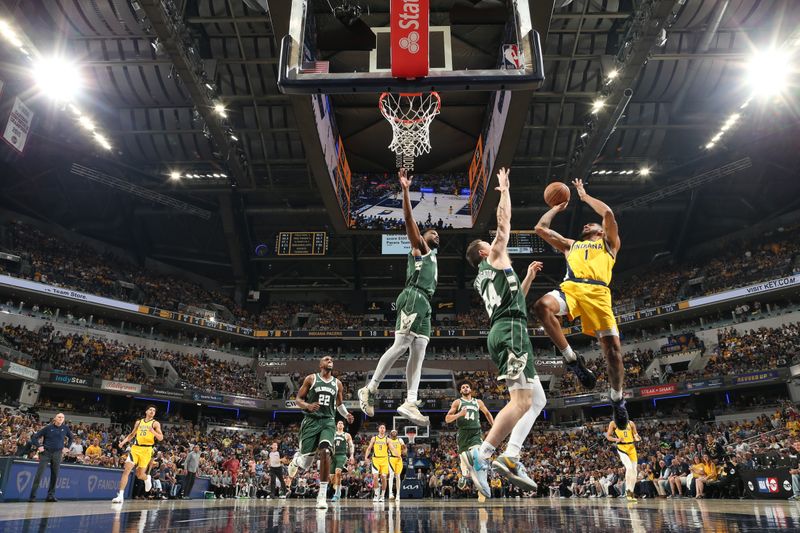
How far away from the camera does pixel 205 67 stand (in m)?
21.8

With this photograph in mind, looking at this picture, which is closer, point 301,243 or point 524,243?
point 524,243

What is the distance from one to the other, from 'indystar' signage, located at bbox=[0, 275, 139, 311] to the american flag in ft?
86.6

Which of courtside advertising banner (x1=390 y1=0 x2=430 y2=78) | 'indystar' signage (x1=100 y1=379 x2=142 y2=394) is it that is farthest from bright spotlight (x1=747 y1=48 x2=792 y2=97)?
'indystar' signage (x1=100 y1=379 x2=142 y2=394)

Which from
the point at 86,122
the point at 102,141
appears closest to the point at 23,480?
the point at 86,122

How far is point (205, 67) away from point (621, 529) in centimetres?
2278

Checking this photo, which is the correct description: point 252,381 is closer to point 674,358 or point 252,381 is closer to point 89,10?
point 89,10

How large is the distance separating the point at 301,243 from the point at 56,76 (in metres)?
15.3

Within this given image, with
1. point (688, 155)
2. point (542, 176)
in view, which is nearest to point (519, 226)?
point (542, 176)

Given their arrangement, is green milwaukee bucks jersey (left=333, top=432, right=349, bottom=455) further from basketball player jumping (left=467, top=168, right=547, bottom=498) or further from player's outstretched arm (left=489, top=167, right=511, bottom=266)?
player's outstretched arm (left=489, top=167, right=511, bottom=266)

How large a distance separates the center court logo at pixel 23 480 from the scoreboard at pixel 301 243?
22.6 meters

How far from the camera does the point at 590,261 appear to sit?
18.3ft

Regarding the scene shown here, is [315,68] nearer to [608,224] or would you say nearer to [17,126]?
[608,224]

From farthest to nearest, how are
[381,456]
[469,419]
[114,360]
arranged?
[114,360] → [381,456] → [469,419]

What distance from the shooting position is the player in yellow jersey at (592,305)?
17.3 feet
